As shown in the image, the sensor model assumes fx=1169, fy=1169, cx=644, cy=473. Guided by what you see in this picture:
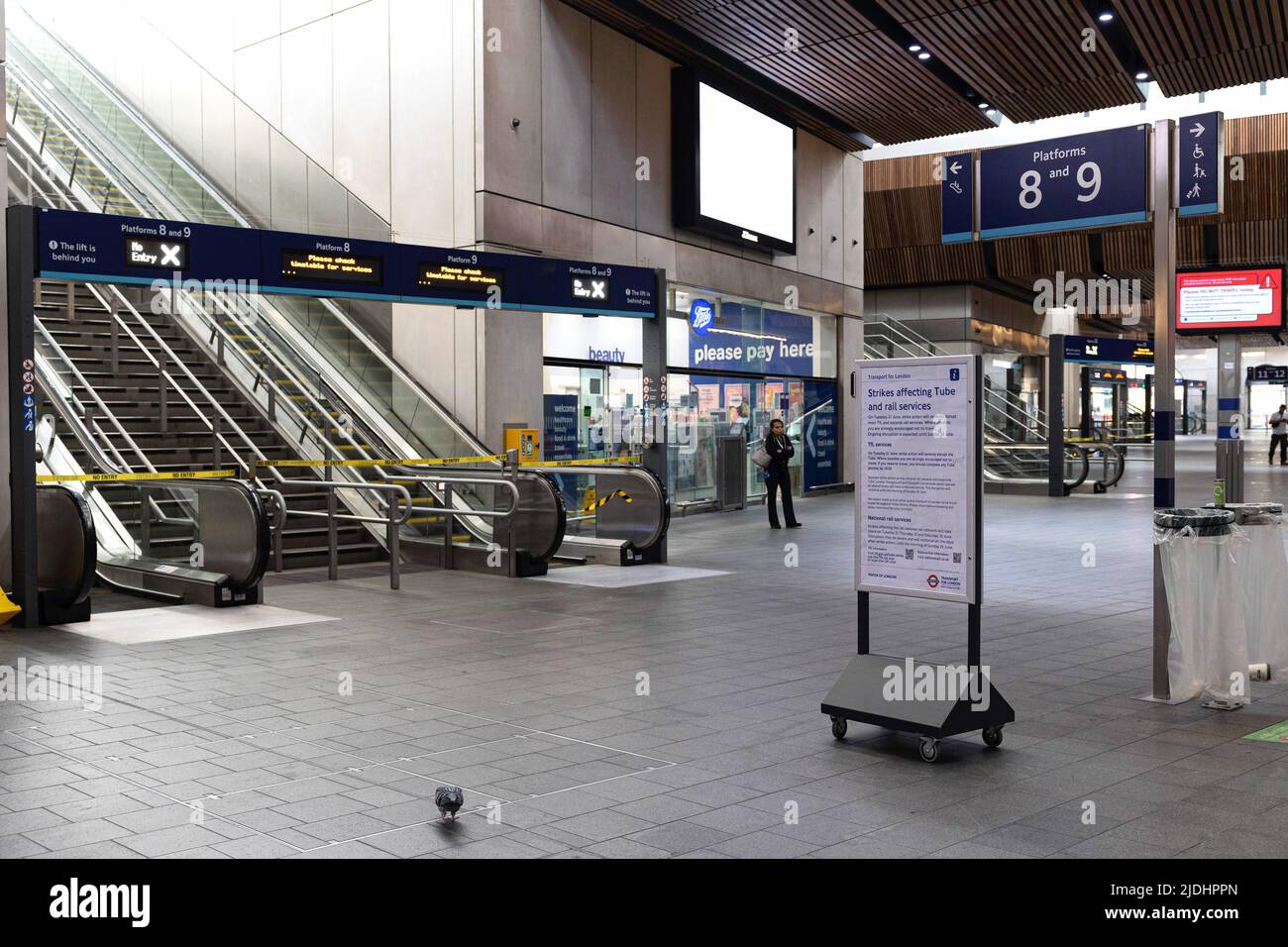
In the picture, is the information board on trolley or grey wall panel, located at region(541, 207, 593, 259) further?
grey wall panel, located at region(541, 207, 593, 259)

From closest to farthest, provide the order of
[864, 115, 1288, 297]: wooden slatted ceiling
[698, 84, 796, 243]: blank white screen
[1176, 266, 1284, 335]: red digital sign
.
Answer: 1. [698, 84, 796, 243]: blank white screen
2. [1176, 266, 1284, 335]: red digital sign
3. [864, 115, 1288, 297]: wooden slatted ceiling

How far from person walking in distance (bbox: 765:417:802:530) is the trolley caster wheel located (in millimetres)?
11436

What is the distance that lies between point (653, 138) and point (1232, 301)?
13984mm

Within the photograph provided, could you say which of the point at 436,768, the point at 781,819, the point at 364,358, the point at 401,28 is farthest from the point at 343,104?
the point at 781,819

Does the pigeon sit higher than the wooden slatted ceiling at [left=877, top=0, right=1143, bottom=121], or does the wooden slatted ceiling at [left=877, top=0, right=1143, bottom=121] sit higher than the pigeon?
the wooden slatted ceiling at [left=877, top=0, right=1143, bottom=121]

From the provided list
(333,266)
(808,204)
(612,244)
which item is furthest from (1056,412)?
(333,266)

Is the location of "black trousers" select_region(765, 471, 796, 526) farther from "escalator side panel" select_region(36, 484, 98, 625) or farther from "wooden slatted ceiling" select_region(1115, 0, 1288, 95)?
"escalator side panel" select_region(36, 484, 98, 625)

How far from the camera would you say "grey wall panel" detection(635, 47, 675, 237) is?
58.3ft

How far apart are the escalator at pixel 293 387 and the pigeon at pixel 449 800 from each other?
23.4ft

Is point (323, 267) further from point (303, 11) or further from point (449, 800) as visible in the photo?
point (449, 800)

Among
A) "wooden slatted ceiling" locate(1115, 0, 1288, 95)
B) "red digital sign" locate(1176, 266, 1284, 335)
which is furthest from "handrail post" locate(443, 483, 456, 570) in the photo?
"red digital sign" locate(1176, 266, 1284, 335)

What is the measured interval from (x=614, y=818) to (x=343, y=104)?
1460 centimetres

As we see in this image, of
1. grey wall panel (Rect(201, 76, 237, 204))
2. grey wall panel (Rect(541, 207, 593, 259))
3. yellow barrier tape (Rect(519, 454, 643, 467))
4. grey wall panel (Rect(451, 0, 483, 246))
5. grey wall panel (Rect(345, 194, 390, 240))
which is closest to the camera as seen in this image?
yellow barrier tape (Rect(519, 454, 643, 467))

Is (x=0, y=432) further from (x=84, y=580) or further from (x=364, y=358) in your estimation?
(x=364, y=358)
